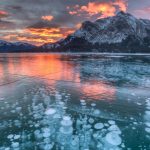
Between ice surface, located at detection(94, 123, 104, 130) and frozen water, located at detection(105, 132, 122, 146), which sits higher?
ice surface, located at detection(94, 123, 104, 130)

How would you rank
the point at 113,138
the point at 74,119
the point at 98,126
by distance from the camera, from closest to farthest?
the point at 113,138
the point at 98,126
the point at 74,119

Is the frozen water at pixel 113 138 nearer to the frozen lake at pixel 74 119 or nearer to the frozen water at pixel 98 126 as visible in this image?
the frozen lake at pixel 74 119

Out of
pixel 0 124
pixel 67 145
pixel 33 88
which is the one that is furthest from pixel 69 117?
pixel 33 88

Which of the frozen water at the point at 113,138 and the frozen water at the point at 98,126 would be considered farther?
the frozen water at the point at 98,126

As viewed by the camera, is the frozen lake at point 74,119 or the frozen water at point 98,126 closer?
the frozen lake at point 74,119

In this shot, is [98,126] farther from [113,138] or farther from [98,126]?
[113,138]

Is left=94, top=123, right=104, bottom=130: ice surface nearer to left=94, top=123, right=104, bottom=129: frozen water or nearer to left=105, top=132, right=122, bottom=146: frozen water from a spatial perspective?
left=94, top=123, right=104, bottom=129: frozen water

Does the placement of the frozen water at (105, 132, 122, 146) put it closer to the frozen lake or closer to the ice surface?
the frozen lake

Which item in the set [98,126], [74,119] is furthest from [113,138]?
[74,119]

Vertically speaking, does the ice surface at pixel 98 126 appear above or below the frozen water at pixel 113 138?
above

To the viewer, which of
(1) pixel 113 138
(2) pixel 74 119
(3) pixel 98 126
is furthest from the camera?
(2) pixel 74 119

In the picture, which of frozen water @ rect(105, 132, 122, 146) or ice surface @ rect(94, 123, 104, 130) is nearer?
frozen water @ rect(105, 132, 122, 146)

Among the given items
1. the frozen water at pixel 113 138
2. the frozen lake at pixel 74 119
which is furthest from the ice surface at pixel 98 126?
the frozen water at pixel 113 138

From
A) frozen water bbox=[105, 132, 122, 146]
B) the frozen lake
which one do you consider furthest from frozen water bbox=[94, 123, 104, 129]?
frozen water bbox=[105, 132, 122, 146]
